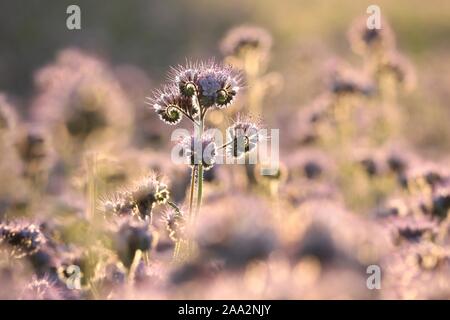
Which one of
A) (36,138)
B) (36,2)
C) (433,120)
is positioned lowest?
(36,138)

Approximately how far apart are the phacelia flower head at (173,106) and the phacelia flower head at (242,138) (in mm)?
271

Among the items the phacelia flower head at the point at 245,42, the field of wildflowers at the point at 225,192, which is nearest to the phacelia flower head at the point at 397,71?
the field of wildflowers at the point at 225,192

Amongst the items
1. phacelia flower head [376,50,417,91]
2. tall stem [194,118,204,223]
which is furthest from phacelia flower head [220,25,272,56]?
tall stem [194,118,204,223]

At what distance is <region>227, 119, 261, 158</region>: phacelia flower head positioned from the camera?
15.9ft

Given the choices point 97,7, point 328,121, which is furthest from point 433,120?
point 97,7

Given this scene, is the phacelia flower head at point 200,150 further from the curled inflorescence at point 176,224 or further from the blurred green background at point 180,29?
the blurred green background at point 180,29

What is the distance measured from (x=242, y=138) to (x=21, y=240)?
1522 mm

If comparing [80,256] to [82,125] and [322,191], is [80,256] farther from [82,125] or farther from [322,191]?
[322,191]

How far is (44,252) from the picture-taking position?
5.19m

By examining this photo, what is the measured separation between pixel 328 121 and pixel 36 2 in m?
18.3

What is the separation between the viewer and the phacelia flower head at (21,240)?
16.5ft

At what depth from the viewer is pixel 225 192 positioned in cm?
676

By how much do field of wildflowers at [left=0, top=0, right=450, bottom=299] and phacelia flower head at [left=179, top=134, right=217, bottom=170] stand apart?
12mm

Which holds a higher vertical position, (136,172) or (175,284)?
(136,172)
